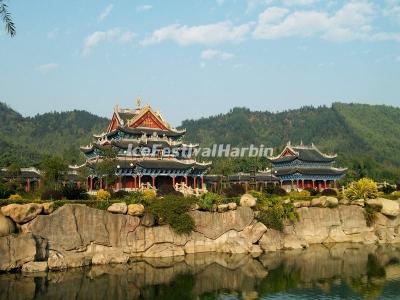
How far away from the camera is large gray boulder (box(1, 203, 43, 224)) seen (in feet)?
96.8

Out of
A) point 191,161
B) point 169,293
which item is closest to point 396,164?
point 191,161

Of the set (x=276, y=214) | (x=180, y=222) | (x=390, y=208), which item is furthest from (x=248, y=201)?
(x=390, y=208)

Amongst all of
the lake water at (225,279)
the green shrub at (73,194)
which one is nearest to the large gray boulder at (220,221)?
the lake water at (225,279)

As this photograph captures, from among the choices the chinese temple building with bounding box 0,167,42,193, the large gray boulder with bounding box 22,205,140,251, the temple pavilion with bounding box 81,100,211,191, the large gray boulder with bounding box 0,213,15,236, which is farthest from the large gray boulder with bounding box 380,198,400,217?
the chinese temple building with bounding box 0,167,42,193

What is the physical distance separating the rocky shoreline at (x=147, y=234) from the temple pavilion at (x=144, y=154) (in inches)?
477

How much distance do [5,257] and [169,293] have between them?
9.96 m

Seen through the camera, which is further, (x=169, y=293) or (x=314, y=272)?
(x=314, y=272)

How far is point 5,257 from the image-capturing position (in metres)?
28.1

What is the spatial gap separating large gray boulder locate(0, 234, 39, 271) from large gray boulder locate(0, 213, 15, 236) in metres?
0.49

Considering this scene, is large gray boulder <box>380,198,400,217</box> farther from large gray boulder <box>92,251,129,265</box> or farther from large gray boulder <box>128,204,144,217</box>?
large gray boulder <box>92,251,129,265</box>

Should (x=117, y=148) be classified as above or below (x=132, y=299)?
above

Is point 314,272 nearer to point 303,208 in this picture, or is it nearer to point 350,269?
point 350,269

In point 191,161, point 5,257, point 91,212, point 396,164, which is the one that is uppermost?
point 396,164

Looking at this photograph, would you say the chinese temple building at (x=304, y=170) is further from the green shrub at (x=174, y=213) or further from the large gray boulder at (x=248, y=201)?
the green shrub at (x=174, y=213)
